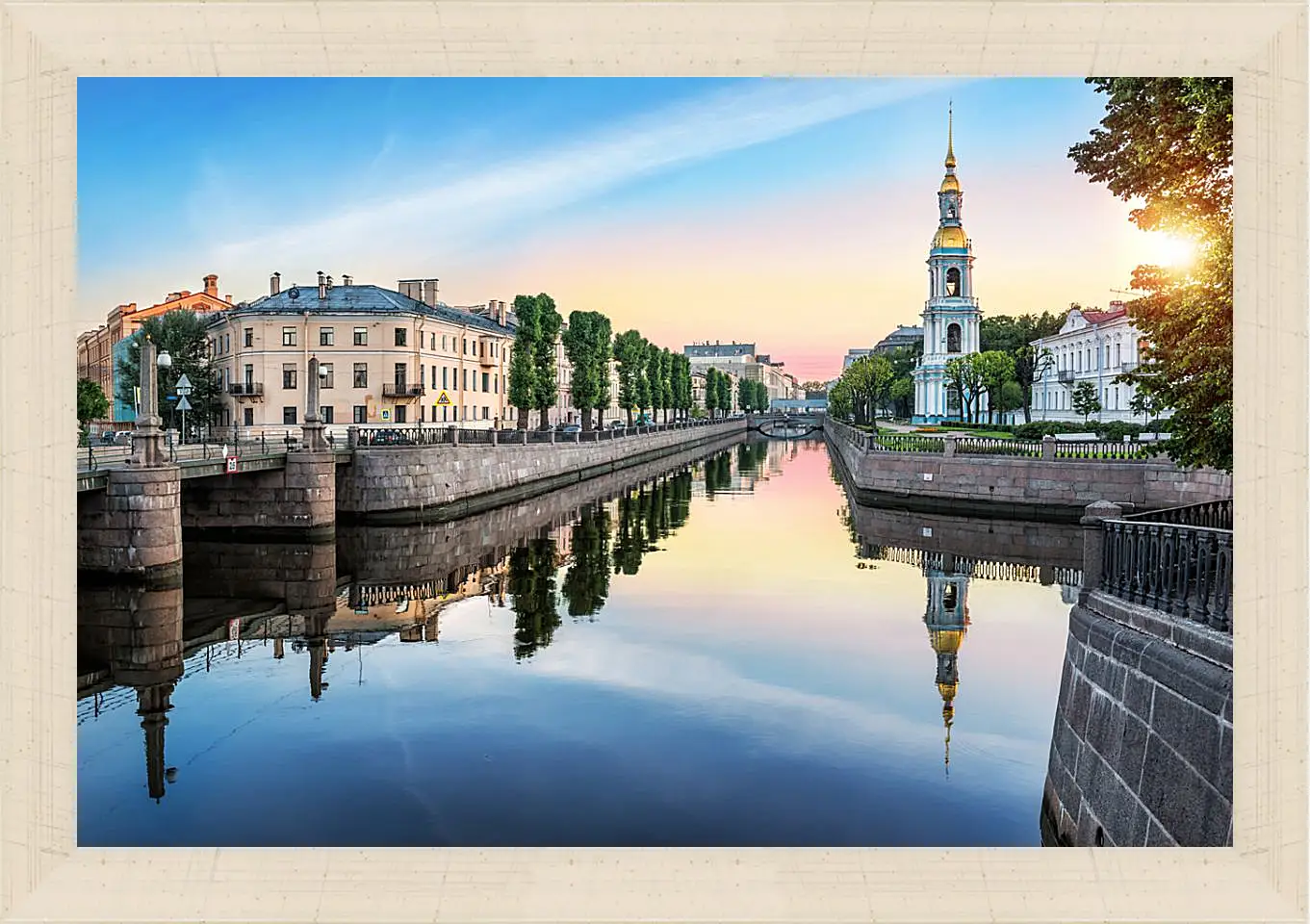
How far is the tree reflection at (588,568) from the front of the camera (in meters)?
15.4

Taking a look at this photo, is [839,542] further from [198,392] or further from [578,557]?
[198,392]

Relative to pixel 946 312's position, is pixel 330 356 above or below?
below

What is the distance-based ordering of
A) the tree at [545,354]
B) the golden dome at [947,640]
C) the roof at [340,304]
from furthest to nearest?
the tree at [545,354]
the roof at [340,304]
the golden dome at [947,640]

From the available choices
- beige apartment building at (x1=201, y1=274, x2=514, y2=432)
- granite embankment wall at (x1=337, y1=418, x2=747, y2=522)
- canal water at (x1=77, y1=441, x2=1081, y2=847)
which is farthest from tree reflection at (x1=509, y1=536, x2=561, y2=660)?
beige apartment building at (x1=201, y1=274, x2=514, y2=432)

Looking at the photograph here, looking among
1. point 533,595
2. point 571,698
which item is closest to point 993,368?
point 533,595

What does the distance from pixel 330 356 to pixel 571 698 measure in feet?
106

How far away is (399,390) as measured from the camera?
3950 centimetres

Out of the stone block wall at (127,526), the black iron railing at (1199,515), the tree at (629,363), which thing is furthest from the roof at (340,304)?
the black iron railing at (1199,515)

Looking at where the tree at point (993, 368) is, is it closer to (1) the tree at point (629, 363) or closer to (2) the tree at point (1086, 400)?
(2) the tree at point (1086, 400)

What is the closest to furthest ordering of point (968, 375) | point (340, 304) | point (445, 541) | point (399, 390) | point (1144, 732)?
point (1144, 732)
point (445, 541)
point (399, 390)
point (340, 304)
point (968, 375)

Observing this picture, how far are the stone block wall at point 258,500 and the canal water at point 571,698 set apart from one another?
93 centimetres

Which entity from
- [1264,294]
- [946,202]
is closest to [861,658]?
[1264,294]

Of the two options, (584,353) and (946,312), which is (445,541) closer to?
(584,353)

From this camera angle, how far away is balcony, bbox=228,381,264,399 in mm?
38469
